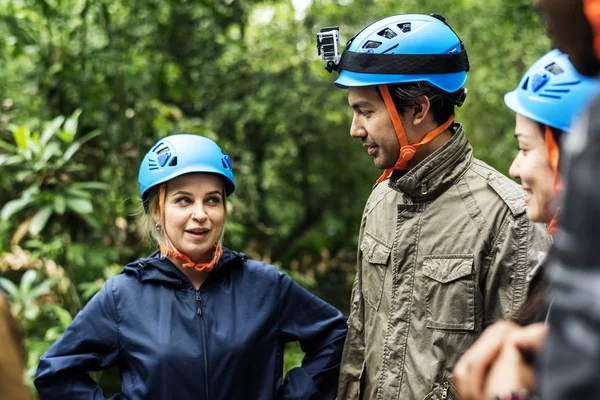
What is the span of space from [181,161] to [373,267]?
104cm

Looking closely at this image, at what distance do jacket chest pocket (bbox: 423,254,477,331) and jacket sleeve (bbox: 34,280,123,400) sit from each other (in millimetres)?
1406

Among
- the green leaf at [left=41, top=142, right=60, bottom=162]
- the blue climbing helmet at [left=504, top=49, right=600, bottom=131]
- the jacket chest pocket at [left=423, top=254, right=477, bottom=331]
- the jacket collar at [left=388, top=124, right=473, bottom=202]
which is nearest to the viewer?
the blue climbing helmet at [left=504, top=49, right=600, bottom=131]

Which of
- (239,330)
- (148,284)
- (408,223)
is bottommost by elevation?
(239,330)

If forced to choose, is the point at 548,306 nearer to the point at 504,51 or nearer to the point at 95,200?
the point at 95,200

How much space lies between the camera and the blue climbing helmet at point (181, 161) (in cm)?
322

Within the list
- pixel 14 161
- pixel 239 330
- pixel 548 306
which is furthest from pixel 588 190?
pixel 14 161

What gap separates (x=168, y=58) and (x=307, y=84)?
1508mm

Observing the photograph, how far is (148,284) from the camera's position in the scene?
124 inches

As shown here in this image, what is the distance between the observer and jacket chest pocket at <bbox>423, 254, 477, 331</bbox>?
8.71 feet

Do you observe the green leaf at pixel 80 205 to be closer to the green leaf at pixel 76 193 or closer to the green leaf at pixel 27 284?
the green leaf at pixel 76 193

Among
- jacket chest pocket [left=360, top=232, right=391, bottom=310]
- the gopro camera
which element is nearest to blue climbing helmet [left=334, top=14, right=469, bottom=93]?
the gopro camera

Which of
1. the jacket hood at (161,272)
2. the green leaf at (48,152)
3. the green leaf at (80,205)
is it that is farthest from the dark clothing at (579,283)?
the green leaf at (48,152)

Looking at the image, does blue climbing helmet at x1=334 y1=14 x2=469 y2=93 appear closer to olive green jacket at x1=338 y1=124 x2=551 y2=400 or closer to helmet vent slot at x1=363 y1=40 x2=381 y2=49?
helmet vent slot at x1=363 y1=40 x2=381 y2=49

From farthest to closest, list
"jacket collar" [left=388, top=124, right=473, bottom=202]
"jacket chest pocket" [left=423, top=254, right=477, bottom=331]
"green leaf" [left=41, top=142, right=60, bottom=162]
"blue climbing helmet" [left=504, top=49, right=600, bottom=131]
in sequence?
"green leaf" [left=41, top=142, right=60, bottom=162]
"jacket collar" [left=388, top=124, right=473, bottom=202]
"jacket chest pocket" [left=423, top=254, right=477, bottom=331]
"blue climbing helmet" [left=504, top=49, right=600, bottom=131]
